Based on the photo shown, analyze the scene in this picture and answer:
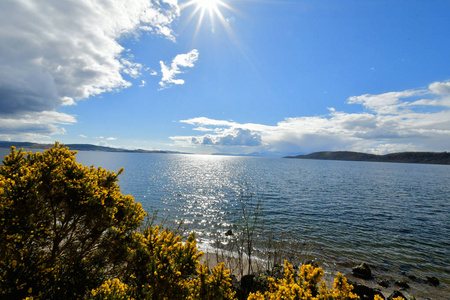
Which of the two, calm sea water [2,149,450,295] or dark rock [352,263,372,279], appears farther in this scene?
calm sea water [2,149,450,295]

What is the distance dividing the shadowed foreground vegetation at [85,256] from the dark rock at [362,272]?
14.3 metres

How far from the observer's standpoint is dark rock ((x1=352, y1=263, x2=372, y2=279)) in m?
16.0

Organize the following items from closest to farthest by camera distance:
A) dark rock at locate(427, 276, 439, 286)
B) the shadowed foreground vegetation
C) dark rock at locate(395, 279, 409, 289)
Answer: the shadowed foreground vegetation < dark rock at locate(395, 279, 409, 289) < dark rock at locate(427, 276, 439, 286)

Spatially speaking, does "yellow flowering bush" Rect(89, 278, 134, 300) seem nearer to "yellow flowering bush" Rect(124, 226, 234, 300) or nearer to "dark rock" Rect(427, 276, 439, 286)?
"yellow flowering bush" Rect(124, 226, 234, 300)

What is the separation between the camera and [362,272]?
16.2m

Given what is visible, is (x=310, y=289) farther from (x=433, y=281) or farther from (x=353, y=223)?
(x=353, y=223)

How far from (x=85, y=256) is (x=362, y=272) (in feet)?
62.0

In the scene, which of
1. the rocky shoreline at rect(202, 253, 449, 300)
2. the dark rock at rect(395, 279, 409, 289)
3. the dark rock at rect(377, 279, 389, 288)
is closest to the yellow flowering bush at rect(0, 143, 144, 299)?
the rocky shoreline at rect(202, 253, 449, 300)

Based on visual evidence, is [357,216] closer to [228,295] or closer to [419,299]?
[419,299]

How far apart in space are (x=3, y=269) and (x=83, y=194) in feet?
7.21

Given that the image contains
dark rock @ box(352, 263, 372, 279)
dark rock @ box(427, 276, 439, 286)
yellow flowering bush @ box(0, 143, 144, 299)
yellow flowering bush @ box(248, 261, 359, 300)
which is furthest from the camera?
dark rock @ box(352, 263, 372, 279)

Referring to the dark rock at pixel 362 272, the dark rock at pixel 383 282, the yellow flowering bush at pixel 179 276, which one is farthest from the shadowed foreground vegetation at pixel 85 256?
the dark rock at pixel 383 282

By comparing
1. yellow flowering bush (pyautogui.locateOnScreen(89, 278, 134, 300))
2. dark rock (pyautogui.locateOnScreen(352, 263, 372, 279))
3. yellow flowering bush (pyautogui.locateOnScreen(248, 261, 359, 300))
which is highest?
yellow flowering bush (pyautogui.locateOnScreen(248, 261, 359, 300))

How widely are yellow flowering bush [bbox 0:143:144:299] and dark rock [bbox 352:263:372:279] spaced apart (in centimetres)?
1730
